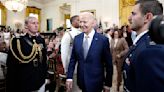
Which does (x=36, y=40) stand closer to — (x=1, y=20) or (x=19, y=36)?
(x=19, y=36)

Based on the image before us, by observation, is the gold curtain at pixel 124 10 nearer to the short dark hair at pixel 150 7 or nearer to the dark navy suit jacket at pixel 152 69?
the short dark hair at pixel 150 7

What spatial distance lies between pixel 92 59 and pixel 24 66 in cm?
76

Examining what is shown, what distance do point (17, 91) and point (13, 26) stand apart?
15320mm

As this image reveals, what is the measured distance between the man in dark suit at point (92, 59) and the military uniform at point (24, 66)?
49 centimetres

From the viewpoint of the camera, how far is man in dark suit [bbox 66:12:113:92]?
3049 millimetres

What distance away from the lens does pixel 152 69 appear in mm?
1214

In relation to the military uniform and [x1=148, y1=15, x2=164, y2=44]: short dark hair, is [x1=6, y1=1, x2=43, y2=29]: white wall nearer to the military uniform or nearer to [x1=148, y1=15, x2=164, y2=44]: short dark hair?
the military uniform

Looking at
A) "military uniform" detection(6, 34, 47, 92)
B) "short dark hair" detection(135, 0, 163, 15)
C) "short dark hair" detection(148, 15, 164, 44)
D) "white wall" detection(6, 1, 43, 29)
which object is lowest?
"military uniform" detection(6, 34, 47, 92)

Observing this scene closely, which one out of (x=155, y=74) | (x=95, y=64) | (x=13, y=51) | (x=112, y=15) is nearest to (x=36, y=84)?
(x=13, y=51)

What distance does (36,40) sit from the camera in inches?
131

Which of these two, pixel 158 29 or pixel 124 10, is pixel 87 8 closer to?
pixel 124 10

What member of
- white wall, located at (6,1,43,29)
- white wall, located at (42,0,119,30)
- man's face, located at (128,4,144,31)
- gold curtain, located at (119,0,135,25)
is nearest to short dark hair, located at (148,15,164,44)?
man's face, located at (128,4,144,31)

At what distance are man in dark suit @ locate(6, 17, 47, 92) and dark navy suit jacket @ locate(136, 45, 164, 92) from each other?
6.92 ft

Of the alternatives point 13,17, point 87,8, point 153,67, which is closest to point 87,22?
point 153,67
